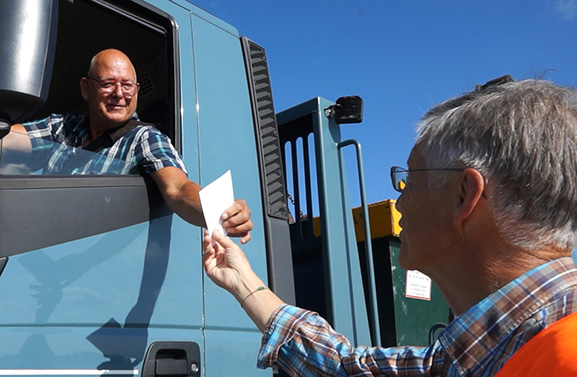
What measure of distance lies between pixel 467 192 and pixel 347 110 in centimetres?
171

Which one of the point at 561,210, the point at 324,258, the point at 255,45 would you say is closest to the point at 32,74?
the point at 561,210

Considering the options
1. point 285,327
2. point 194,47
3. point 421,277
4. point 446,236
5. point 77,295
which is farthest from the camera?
point 421,277

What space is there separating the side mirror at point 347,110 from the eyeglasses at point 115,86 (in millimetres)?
1042

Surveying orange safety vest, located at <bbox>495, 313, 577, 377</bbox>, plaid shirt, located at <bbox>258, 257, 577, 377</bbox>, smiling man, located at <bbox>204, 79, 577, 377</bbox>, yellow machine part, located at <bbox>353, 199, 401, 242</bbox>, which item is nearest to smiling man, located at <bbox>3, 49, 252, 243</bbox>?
smiling man, located at <bbox>204, 79, 577, 377</bbox>

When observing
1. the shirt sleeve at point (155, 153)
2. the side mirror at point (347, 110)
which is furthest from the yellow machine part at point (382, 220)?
the shirt sleeve at point (155, 153)

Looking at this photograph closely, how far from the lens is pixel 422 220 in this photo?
138cm

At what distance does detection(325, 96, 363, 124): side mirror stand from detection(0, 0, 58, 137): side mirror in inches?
66.3

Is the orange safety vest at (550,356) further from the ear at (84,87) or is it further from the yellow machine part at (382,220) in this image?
the yellow machine part at (382,220)

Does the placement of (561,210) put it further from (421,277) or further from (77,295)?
(421,277)

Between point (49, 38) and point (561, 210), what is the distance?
3.64 feet

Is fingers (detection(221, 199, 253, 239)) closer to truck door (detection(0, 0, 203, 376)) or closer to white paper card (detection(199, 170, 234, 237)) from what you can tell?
white paper card (detection(199, 170, 234, 237))

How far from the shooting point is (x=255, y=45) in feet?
8.57

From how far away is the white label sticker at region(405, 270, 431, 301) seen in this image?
3.30m

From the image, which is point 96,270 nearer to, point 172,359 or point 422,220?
point 172,359
